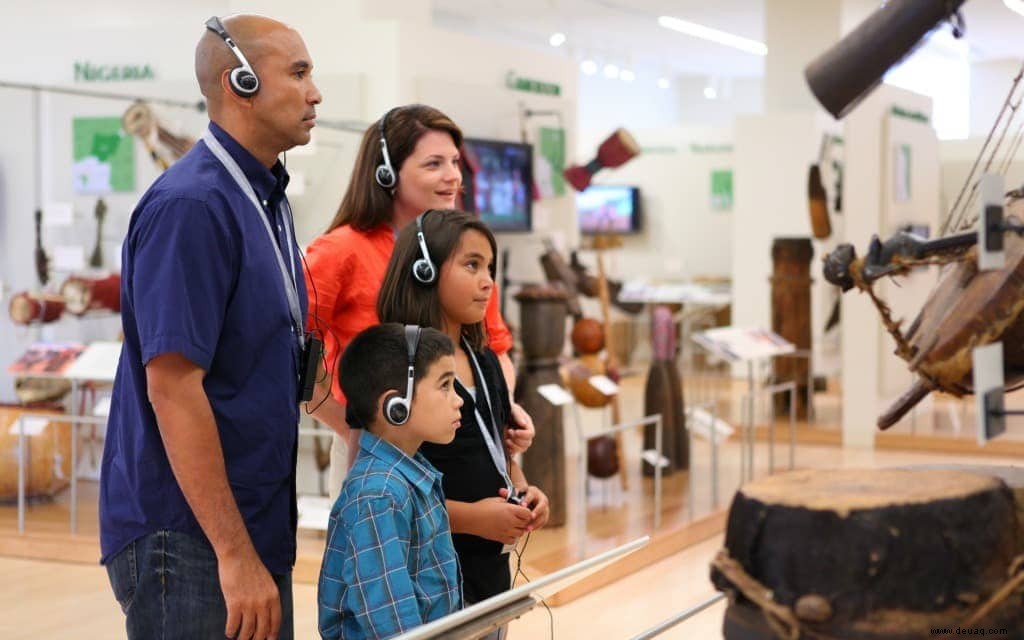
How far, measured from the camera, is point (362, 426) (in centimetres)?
245

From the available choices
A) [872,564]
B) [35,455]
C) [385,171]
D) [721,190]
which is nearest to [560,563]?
[35,455]

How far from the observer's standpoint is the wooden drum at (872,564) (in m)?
1.66

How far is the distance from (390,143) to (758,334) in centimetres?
549

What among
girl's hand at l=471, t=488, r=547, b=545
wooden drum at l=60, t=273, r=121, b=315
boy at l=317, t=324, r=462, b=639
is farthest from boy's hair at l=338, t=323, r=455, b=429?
wooden drum at l=60, t=273, r=121, b=315

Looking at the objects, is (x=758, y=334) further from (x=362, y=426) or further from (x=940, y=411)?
(x=362, y=426)

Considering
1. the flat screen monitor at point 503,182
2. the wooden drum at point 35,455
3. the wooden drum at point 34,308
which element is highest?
the flat screen monitor at point 503,182

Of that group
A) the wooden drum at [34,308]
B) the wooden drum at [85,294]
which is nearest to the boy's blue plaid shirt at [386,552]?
the wooden drum at [85,294]

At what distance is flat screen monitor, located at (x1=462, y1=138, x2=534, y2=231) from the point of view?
766cm

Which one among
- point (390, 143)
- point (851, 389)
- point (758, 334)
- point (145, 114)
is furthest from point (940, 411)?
point (390, 143)

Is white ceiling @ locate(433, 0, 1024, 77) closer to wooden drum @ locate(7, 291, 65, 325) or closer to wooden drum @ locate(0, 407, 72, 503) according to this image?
wooden drum @ locate(7, 291, 65, 325)

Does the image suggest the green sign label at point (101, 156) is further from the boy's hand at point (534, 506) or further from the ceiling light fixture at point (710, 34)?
the ceiling light fixture at point (710, 34)

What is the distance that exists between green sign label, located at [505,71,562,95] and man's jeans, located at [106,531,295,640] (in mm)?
6406

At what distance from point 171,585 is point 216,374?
1.09ft

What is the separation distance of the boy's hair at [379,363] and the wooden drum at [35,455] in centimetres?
467
